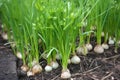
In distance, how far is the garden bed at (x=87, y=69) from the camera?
2123 millimetres

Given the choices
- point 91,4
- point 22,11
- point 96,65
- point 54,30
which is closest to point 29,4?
point 22,11

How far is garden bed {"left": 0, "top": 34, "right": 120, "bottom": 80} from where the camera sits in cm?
212

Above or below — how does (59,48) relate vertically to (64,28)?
below

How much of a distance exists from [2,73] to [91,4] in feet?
2.64

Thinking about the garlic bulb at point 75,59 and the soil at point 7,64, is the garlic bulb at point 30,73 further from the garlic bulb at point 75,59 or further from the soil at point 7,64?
the garlic bulb at point 75,59

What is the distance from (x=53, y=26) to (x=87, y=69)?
0.45m

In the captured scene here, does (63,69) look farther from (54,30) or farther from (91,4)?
(91,4)

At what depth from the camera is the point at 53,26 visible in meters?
1.98

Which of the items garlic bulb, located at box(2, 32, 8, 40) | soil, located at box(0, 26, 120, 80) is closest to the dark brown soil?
soil, located at box(0, 26, 120, 80)

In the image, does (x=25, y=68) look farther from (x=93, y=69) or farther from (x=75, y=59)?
(x=93, y=69)

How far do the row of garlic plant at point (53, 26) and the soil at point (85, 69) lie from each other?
5 cm

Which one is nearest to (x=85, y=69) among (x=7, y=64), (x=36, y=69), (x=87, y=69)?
(x=87, y=69)

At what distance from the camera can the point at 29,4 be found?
207 cm

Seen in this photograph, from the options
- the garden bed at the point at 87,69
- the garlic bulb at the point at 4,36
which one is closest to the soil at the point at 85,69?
the garden bed at the point at 87,69
